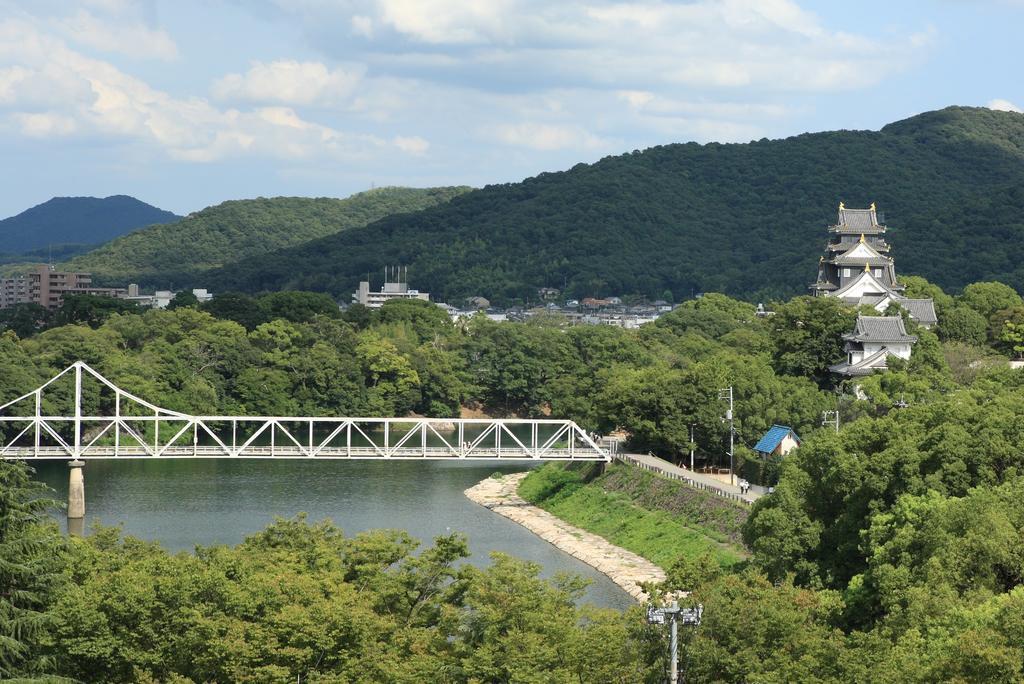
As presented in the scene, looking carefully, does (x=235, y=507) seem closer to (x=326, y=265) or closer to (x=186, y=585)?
(x=186, y=585)

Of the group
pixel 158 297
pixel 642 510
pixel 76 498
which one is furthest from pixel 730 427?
pixel 158 297

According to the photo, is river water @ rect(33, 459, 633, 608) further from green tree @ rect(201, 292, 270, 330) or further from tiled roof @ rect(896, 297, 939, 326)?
green tree @ rect(201, 292, 270, 330)

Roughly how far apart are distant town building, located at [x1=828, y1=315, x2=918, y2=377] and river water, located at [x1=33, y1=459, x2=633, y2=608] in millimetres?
11975

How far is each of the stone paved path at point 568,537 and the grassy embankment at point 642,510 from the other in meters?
0.33

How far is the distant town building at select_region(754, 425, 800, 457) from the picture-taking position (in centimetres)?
4209

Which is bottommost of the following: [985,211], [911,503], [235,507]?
[235,507]

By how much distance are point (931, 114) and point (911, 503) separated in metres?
154

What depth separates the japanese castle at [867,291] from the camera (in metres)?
48.2

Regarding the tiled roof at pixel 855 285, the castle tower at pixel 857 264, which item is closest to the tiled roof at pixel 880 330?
the castle tower at pixel 857 264

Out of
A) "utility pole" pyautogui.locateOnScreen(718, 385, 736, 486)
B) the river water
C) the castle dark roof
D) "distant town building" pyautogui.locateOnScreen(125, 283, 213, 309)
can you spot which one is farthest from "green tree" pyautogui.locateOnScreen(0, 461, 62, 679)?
"distant town building" pyautogui.locateOnScreen(125, 283, 213, 309)

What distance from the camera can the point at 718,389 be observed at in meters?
45.8

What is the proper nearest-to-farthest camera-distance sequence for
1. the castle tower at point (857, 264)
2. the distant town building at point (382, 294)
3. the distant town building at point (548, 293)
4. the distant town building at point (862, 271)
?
the distant town building at point (862, 271), the castle tower at point (857, 264), the distant town building at point (382, 294), the distant town building at point (548, 293)

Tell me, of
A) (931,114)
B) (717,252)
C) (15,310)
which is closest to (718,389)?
(15,310)

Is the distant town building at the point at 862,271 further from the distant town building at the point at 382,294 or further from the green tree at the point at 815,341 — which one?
the distant town building at the point at 382,294
